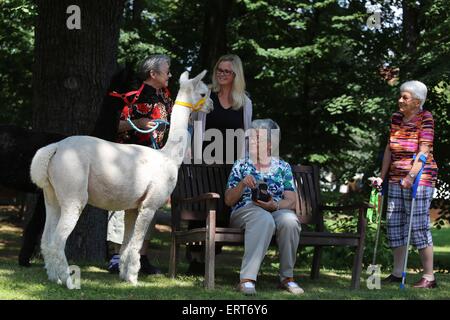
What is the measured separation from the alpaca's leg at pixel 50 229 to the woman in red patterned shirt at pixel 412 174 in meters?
3.17

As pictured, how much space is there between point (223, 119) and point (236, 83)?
385 mm

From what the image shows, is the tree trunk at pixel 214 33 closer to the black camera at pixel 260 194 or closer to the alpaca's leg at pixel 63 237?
the black camera at pixel 260 194

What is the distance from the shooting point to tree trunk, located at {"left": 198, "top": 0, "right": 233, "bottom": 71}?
1548 centimetres

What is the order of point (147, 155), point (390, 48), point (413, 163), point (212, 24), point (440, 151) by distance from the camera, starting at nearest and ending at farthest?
point (147, 155) → point (413, 163) → point (440, 151) → point (390, 48) → point (212, 24)

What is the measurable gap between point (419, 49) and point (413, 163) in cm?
635

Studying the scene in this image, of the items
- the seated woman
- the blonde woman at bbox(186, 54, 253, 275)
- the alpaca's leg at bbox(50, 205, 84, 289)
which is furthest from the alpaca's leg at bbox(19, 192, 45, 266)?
the seated woman

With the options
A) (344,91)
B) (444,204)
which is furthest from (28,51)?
(444,204)

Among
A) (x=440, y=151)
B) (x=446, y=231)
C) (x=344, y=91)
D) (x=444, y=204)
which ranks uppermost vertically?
(x=344, y=91)

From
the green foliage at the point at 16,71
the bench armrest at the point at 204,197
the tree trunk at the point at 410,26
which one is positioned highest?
the tree trunk at the point at 410,26

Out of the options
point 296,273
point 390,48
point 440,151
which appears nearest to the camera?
point 296,273

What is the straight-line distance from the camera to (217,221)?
696cm

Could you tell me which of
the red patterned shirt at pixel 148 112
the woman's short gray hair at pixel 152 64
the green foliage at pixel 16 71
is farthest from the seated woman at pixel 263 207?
the green foliage at pixel 16 71

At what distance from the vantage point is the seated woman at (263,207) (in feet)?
19.5

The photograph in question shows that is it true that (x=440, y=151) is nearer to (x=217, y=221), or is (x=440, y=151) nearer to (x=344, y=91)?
(x=344, y=91)
